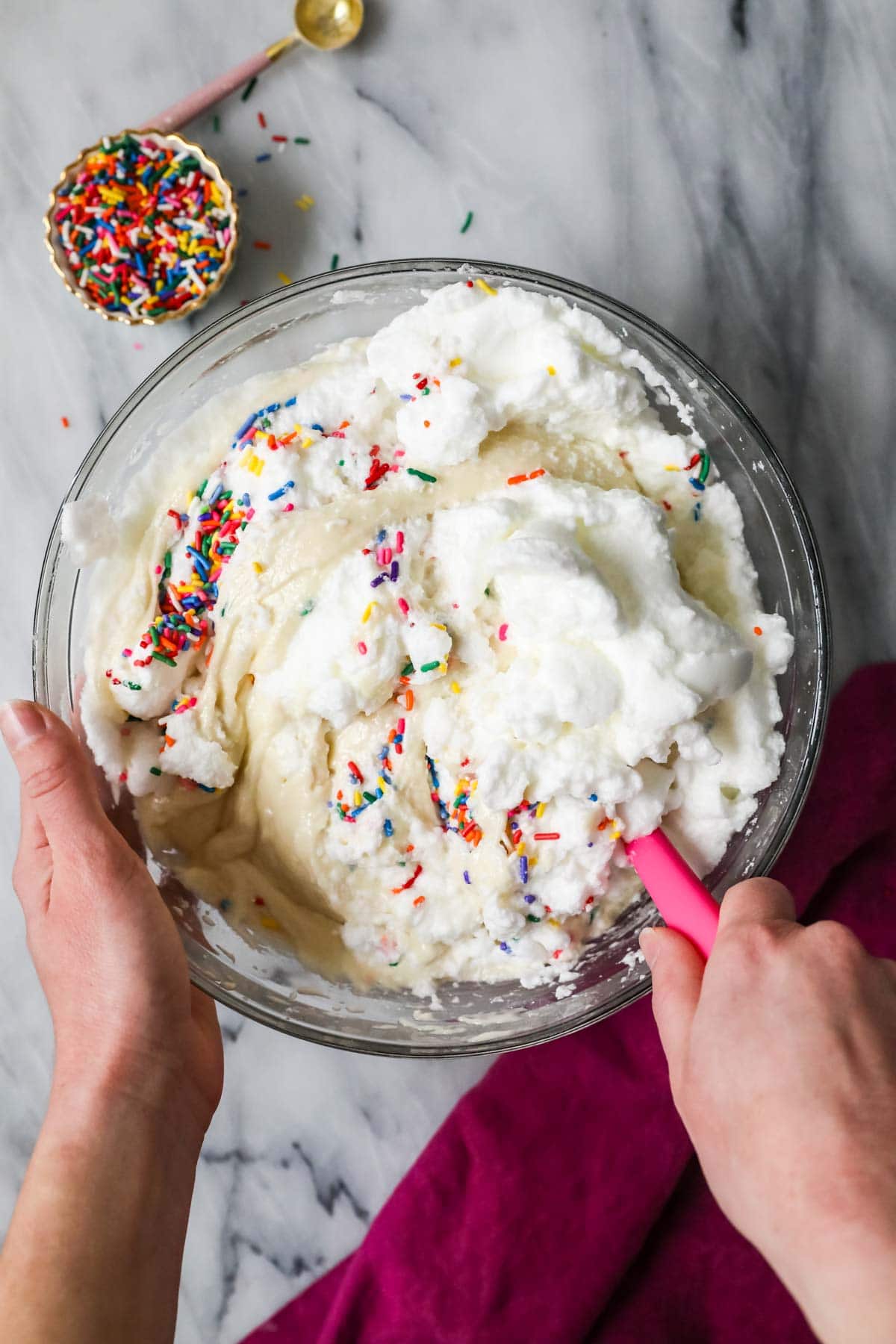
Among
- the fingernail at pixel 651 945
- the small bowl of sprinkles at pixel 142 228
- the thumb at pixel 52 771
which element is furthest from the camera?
the small bowl of sprinkles at pixel 142 228

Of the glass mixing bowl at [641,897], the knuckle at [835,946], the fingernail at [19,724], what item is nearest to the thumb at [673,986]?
the knuckle at [835,946]

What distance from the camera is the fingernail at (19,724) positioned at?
1558 millimetres

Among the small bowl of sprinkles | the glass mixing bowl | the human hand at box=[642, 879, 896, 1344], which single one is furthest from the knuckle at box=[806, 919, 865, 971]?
the small bowl of sprinkles

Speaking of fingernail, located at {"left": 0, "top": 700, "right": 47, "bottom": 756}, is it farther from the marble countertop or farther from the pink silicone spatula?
the pink silicone spatula

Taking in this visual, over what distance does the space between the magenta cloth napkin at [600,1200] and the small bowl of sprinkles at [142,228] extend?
1551 mm

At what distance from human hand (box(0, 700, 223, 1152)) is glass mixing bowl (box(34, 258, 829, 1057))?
0.19m

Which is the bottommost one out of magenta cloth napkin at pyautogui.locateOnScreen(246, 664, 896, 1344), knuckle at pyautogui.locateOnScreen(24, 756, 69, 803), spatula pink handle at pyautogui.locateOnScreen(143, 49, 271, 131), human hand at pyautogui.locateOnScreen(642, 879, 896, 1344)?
magenta cloth napkin at pyautogui.locateOnScreen(246, 664, 896, 1344)

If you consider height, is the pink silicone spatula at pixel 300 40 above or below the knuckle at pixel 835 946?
above

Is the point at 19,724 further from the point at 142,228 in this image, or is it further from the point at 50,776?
the point at 142,228

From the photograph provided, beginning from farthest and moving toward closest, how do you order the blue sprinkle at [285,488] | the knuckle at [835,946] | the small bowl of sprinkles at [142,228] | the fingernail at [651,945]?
the small bowl of sprinkles at [142,228], the blue sprinkle at [285,488], the fingernail at [651,945], the knuckle at [835,946]

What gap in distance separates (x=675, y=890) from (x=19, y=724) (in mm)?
1023

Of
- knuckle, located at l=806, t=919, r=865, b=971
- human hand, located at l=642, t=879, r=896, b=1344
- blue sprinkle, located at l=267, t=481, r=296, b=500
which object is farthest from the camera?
blue sprinkle, located at l=267, t=481, r=296, b=500

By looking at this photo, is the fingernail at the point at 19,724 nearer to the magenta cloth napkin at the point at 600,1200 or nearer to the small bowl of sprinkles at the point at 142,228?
the small bowl of sprinkles at the point at 142,228

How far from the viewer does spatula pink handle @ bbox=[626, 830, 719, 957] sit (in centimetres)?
146
